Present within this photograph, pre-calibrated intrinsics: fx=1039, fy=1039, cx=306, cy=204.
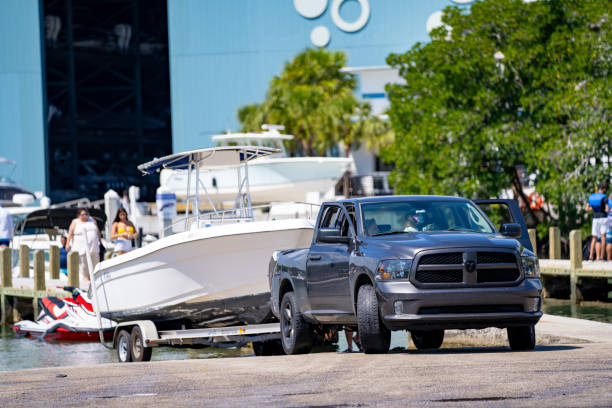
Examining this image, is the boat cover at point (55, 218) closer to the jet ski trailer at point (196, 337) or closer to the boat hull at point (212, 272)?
the boat hull at point (212, 272)

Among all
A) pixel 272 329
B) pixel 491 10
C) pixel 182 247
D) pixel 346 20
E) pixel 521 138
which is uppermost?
pixel 346 20

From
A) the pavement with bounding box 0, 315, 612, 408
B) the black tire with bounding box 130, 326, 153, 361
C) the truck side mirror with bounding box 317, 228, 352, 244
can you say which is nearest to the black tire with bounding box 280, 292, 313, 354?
the pavement with bounding box 0, 315, 612, 408

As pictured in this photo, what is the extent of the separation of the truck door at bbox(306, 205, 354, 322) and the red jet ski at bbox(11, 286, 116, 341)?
32.2ft

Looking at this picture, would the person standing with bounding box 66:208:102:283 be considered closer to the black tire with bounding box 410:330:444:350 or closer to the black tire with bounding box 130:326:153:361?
the black tire with bounding box 130:326:153:361

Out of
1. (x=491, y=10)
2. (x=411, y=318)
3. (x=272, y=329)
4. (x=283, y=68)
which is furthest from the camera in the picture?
(x=283, y=68)

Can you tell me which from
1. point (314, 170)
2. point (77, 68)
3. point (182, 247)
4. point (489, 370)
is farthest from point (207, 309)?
point (77, 68)

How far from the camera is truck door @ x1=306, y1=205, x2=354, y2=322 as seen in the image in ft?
35.8

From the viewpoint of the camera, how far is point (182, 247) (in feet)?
49.0

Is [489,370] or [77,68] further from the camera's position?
[77,68]

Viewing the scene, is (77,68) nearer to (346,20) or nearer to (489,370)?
(346,20)

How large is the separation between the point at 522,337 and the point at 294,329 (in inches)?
101

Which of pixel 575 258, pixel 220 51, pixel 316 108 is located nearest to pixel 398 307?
pixel 575 258

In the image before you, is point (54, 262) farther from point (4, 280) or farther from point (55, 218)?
point (55, 218)

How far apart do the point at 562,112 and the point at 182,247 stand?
15.7 metres
